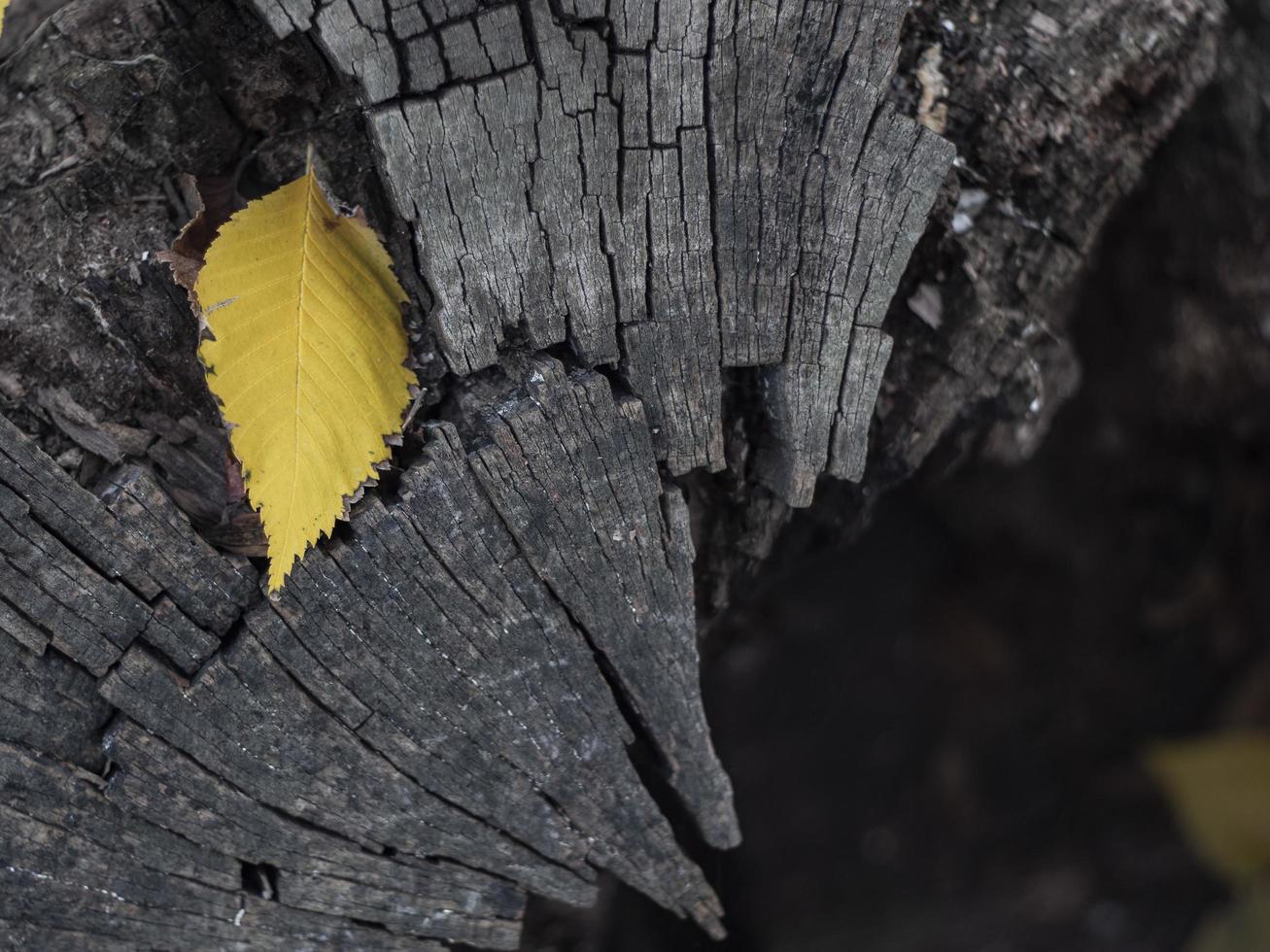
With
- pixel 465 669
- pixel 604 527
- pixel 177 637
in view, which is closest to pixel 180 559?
pixel 177 637

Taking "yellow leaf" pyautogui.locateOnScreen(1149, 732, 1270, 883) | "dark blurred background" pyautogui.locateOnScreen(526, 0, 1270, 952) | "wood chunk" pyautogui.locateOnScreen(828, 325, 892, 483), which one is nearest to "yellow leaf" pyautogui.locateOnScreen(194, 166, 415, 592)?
"wood chunk" pyautogui.locateOnScreen(828, 325, 892, 483)

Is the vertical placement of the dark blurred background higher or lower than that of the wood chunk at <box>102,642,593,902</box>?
higher

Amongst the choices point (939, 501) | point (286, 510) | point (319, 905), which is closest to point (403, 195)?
point (286, 510)

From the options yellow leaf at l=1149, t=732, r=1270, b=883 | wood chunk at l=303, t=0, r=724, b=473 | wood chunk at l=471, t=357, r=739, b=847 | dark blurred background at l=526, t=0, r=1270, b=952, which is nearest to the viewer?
wood chunk at l=303, t=0, r=724, b=473

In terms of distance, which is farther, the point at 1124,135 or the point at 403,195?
the point at 1124,135

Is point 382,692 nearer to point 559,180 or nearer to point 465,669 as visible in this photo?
point 465,669

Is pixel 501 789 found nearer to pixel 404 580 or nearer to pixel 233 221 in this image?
pixel 404 580

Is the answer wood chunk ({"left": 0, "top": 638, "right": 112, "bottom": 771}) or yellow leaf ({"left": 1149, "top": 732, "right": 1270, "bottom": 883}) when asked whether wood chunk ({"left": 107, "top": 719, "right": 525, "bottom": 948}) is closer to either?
wood chunk ({"left": 0, "top": 638, "right": 112, "bottom": 771})
